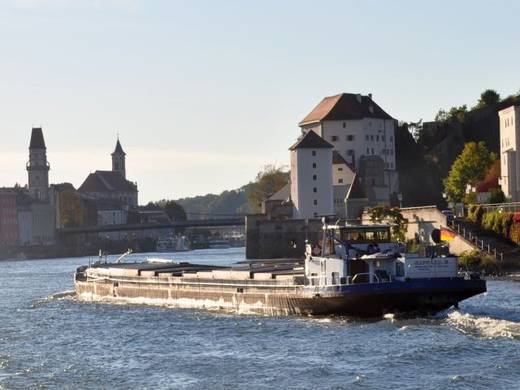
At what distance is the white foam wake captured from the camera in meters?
47.8

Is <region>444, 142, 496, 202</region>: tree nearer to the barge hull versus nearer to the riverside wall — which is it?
the riverside wall

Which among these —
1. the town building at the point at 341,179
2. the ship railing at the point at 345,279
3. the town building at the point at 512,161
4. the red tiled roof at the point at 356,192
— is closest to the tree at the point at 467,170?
the red tiled roof at the point at 356,192

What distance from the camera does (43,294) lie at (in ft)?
300

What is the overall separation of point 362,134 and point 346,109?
3302 millimetres

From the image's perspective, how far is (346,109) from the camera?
16262cm

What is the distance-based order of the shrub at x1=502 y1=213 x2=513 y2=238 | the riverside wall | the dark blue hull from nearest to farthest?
1. the dark blue hull
2. the shrub at x1=502 y1=213 x2=513 y2=238
3. the riverside wall

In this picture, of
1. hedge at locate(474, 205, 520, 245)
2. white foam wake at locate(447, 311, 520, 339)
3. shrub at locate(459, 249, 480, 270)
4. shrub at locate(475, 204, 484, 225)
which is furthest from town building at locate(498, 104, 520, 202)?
white foam wake at locate(447, 311, 520, 339)

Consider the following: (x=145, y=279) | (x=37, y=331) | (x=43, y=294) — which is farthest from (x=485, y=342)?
(x=43, y=294)

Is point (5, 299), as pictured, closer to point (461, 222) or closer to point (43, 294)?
point (43, 294)

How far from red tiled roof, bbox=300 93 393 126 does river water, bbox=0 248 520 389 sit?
96944 mm

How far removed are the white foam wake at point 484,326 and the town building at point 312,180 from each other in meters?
84.7

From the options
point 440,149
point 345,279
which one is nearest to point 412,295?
point 345,279

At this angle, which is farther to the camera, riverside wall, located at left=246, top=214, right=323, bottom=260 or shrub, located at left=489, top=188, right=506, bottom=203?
riverside wall, located at left=246, top=214, right=323, bottom=260

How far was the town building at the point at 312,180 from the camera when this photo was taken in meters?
139
